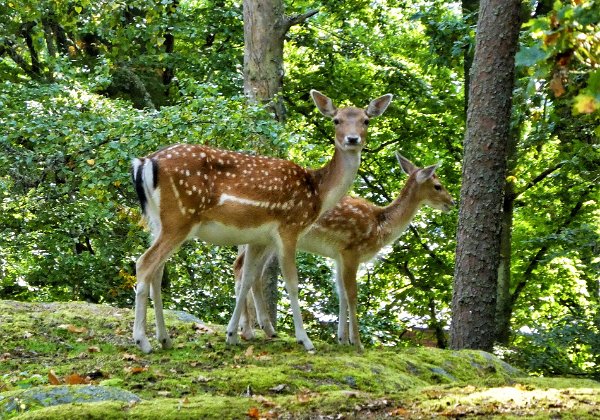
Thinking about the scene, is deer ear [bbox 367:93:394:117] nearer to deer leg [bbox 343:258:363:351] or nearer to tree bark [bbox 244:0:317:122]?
deer leg [bbox 343:258:363:351]

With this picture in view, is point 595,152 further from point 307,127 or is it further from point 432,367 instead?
point 307,127

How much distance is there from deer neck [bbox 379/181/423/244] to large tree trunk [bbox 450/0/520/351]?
3.75 ft

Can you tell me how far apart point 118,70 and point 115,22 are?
5754 millimetres

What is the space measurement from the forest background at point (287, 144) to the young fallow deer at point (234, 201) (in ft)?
4.28

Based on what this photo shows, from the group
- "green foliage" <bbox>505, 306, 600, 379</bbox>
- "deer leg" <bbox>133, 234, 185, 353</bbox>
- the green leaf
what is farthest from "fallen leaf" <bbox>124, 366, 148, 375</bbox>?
"green foliage" <bbox>505, 306, 600, 379</bbox>

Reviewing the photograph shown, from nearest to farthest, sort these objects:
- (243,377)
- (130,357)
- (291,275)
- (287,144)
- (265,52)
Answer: (243,377) → (130,357) → (291,275) → (287,144) → (265,52)

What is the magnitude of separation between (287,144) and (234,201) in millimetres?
2161

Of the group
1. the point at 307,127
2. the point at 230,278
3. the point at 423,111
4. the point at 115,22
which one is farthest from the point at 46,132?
the point at 423,111

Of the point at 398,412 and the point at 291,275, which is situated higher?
the point at 291,275

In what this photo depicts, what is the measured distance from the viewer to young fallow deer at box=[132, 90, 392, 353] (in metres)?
7.71

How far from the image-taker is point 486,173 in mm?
9258

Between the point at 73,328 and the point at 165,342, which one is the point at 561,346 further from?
the point at 73,328

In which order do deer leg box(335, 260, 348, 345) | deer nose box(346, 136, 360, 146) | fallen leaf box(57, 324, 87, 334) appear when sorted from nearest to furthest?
fallen leaf box(57, 324, 87, 334) < deer nose box(346, 136, 360, 146) < deer leg box(335, 260, 348, 345)

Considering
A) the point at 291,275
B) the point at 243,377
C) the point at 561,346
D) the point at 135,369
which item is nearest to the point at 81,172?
the point at 291,275
